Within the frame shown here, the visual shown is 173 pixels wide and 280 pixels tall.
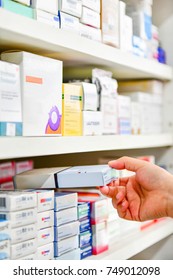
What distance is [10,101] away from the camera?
4.15 feet

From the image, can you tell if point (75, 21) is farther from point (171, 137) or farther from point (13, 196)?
point (171, 137)

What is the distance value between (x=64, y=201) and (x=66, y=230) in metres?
0.09

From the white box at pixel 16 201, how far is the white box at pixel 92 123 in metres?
0.39

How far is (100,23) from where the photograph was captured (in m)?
1.74

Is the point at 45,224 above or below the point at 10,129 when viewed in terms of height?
below

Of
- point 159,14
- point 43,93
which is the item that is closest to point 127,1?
point 159,14

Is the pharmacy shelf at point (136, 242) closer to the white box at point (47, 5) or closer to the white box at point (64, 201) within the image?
the white box at point (64, 201)

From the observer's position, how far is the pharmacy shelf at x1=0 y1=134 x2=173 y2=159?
1243 millimetres

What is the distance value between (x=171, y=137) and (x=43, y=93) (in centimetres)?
111

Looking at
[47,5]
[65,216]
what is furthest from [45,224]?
[47,5]

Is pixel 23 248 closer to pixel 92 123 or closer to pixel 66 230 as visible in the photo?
pixel 66 230

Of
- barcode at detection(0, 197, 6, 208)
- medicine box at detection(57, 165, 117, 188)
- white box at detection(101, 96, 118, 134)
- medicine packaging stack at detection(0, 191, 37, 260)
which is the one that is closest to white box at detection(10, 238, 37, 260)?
medicine packaging stack at detection(0, 191, 37, 260)

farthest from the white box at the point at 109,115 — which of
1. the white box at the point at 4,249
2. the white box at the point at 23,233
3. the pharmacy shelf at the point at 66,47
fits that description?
the white box at the point at 4,249
